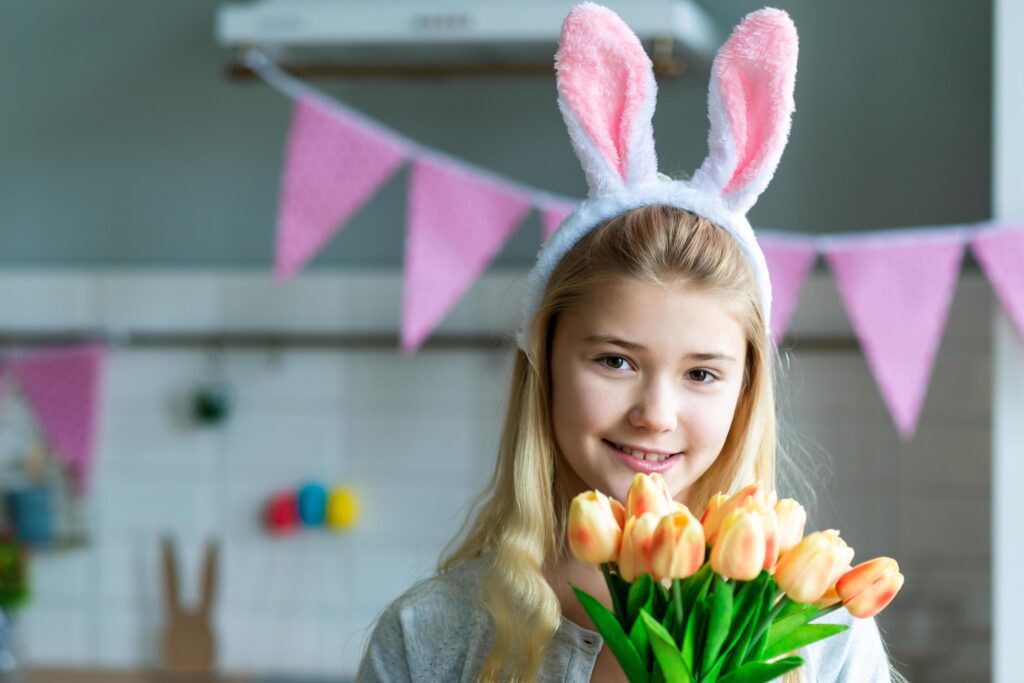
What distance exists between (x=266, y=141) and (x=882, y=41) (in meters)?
1.16

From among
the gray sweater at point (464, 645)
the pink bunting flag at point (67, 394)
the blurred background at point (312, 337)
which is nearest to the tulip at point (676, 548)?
the gray sweater at point (464, 645)

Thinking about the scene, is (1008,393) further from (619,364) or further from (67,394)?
(67,394)

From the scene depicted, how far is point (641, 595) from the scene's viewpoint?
2.48 feet

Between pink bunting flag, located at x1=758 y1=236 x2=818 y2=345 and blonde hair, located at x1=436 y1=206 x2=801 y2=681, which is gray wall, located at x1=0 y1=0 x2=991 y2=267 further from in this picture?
blonde hair, located at x1=436 y1=206 x2=801 y2=681

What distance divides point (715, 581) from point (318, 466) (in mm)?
1964

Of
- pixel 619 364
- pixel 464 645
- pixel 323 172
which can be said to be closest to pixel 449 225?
pixel 323 172

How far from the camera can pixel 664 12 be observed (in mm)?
2143

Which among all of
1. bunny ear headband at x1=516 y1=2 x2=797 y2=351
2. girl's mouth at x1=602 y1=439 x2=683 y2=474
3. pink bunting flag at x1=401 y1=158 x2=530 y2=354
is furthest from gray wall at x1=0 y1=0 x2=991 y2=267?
girl's mouth at x1=602 y1=439 x2=683 y2=474

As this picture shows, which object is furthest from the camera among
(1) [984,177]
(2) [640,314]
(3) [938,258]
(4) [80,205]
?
(4) [80,205]

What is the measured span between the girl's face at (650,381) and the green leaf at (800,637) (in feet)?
0.57

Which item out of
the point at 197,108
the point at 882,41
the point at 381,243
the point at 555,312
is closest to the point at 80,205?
the point at 197,108

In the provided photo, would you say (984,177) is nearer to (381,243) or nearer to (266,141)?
(381,243)

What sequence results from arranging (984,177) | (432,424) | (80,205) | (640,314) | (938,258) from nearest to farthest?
(640,314)
(938,258)
(984,177)
(432,424)
(80,205)

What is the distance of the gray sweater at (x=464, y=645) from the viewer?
1.03 metres
